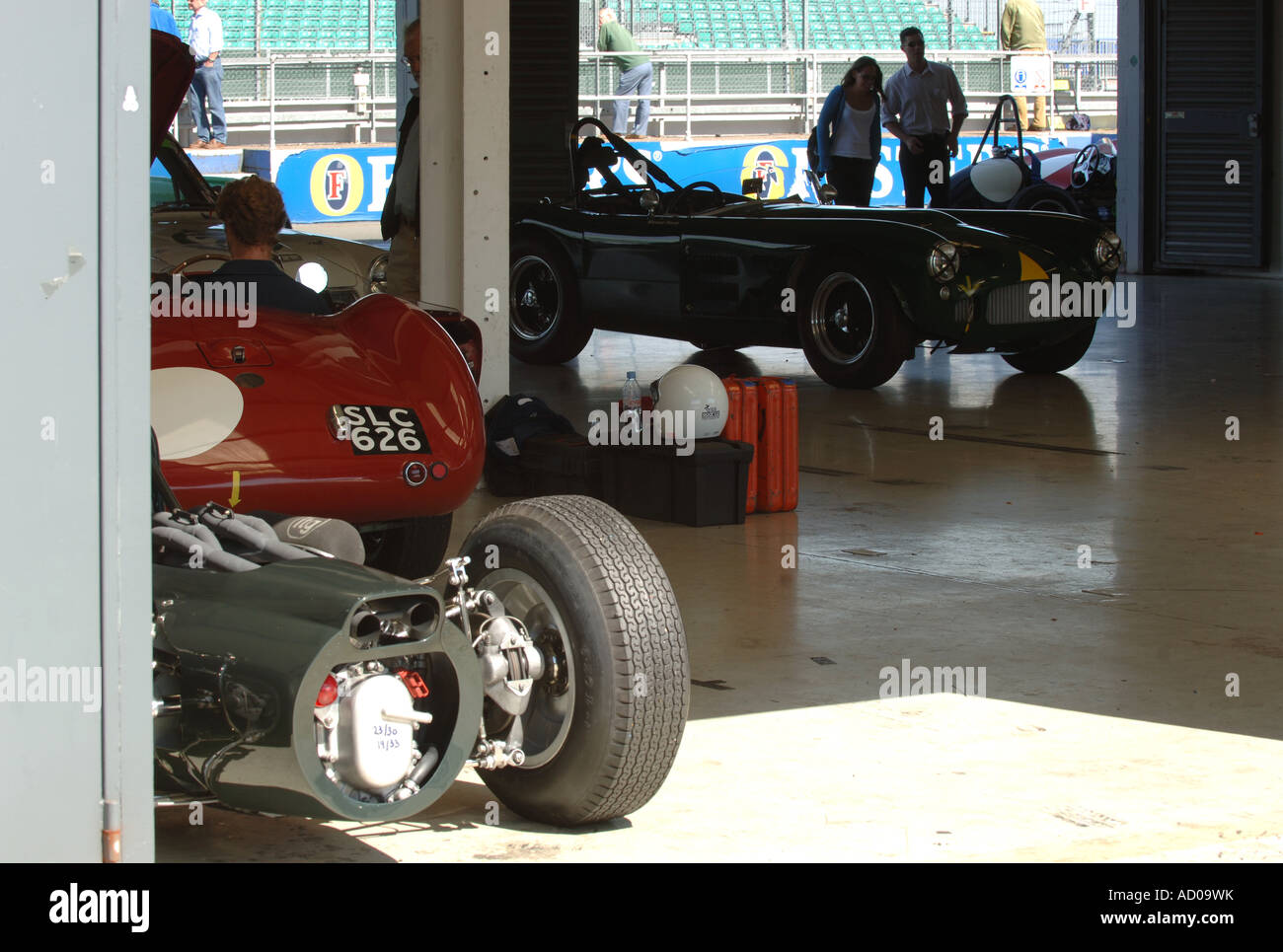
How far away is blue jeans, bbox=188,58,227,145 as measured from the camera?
2064cm

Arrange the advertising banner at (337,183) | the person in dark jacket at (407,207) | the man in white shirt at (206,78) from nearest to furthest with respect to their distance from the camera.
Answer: the person in dark jacket at (407,207) < the man in white shirt at (206,78) < the advertising banner at (337,183)

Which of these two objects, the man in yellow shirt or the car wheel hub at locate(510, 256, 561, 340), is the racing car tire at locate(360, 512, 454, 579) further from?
the man in yellow shirt

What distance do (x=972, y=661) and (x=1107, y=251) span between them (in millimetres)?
5682

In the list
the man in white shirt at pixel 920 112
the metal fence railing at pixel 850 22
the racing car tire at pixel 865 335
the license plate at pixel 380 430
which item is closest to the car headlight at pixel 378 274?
the racing car tire at pixel 865 335

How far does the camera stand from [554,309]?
10688 mm

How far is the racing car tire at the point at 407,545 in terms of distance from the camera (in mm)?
4969

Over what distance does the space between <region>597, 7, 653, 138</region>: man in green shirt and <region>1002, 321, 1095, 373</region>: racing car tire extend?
43.2 feet

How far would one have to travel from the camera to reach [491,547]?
10.3 ft

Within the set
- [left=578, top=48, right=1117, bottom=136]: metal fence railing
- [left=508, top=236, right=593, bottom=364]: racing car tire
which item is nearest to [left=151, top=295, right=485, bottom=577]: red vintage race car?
[left=508, top=236, right=593, bottom=364]: racing car tire

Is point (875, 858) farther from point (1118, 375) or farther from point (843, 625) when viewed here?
point (1118, 375)

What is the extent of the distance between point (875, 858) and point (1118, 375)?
756 cm

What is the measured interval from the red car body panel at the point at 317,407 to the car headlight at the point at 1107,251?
18.6 ft

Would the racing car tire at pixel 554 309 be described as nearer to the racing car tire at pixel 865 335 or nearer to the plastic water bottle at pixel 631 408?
the racing car tire at pixel 865 335
